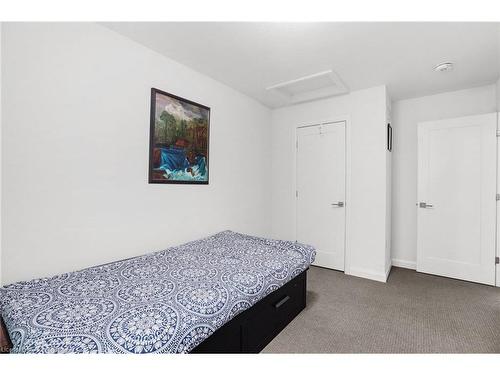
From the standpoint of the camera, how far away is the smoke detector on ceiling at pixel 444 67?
2453 millimetres

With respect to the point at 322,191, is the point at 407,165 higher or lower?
higher

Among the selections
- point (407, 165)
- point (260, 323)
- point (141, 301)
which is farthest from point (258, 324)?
point (407, 165)

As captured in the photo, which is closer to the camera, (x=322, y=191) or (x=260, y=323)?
(x=260, y=323)

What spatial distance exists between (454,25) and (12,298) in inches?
131

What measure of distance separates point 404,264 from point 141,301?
3527mm

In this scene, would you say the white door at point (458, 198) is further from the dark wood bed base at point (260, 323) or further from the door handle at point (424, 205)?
the dark wood bed base at point (260, 323)

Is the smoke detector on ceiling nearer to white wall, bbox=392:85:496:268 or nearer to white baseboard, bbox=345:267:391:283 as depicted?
white wall, bbox=392:85:496:268

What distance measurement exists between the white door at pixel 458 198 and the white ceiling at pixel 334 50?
1.98ft

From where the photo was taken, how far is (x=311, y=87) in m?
3.26

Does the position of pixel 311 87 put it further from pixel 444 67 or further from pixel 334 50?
pixel 444 67

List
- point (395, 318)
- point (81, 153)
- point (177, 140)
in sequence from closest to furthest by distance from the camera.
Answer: point (81, 153) → point (395, 318) → point (177, 140)

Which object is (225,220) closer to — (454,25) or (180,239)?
(180,239)

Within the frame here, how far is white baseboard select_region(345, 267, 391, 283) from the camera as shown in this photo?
9.77 feet

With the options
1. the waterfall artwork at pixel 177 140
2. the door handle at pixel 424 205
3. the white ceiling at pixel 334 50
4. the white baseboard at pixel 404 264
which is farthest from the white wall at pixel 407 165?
the waterfall artwork at pixel 177 140
